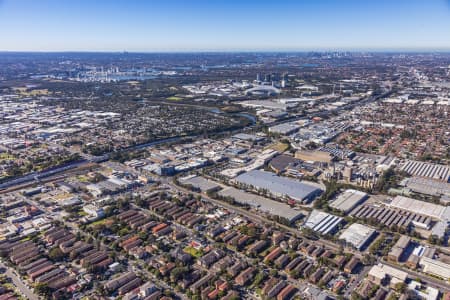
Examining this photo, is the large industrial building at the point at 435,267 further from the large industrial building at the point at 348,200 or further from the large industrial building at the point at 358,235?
→ the large industrial building at the point at 348,200

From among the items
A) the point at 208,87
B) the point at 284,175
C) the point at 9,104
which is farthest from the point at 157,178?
the point at 208,87

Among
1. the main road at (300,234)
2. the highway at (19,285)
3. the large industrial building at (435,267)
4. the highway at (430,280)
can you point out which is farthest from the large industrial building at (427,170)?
the highway at (19,285)

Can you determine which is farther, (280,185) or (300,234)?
(280,185)

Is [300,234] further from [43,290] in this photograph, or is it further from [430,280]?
[43,290]

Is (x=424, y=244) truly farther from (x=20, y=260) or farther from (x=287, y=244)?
(x=20, y=260)

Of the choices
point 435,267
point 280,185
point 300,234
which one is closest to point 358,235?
point 300,234

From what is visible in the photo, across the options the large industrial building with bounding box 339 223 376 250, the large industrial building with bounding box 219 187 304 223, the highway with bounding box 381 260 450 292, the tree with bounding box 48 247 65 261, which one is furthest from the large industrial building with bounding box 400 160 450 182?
the tree with bounding box 48 247 65 261
